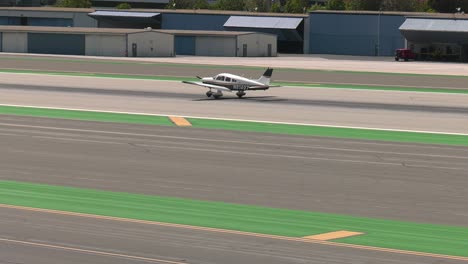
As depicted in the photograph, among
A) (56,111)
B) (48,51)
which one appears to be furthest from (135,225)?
(48,51)

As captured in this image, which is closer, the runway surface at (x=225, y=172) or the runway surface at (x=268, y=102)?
the runway surface at (x=225, y=172)

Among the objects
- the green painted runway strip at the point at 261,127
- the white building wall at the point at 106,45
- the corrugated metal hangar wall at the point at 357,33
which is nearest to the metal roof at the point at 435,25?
the corrugated metal hangar wall at the point at 357,33

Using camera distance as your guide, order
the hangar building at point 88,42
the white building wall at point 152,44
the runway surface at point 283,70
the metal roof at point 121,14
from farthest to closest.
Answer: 1. the metal roof at point 121,14
2. the white building wall at point 152,44
3. the hangar building at point 88,42
4. the runway surface at point 283,70

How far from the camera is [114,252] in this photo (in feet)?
70.0

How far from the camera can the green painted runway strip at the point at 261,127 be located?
4531 cm

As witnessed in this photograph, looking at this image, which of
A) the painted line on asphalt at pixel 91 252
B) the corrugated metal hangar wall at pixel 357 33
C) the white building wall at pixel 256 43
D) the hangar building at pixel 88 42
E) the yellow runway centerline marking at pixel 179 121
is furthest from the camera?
the corrugated metal hangar wall at pixel 357 33

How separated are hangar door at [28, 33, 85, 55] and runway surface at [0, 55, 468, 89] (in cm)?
1098

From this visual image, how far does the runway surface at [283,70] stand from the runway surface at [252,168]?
45.9 m

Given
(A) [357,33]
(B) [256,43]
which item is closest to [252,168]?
(B) [256,43]

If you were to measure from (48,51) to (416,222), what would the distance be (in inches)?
4524

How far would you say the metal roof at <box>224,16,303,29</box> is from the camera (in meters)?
156

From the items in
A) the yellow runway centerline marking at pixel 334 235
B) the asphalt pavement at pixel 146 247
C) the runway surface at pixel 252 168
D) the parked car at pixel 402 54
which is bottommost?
the parked car at pixel 402 54

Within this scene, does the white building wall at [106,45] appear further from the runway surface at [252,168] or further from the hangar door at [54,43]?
the runway surface at [252,168]

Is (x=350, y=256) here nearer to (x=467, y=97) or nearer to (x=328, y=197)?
(x=328, y=197)
